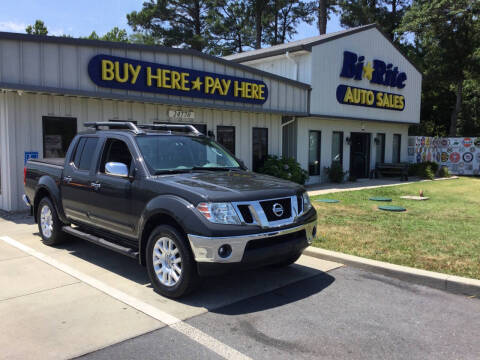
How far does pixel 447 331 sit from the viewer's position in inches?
154

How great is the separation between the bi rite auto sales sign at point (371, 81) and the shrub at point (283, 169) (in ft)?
14.2

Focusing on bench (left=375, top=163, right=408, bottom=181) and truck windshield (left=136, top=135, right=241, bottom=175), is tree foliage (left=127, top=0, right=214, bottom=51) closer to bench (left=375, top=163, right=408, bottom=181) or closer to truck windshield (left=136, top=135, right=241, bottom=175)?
bench (left=375, top=163, right=408, bottom=181)

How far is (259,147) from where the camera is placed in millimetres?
14992

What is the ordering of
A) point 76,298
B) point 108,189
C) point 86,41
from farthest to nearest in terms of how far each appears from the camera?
point 86,41 < point 108,189 < point 76,298

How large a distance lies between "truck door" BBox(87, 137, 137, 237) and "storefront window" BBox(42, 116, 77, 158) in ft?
16.7

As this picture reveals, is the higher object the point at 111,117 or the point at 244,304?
the point at 111,117

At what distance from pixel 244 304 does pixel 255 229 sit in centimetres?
88

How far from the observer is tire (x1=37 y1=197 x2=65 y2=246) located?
6617 mm

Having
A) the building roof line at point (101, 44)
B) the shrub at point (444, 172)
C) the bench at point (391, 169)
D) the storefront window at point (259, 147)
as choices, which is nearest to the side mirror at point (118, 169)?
the building roof line at point (101, 44)

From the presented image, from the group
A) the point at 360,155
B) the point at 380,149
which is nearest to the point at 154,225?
the point at 360,155

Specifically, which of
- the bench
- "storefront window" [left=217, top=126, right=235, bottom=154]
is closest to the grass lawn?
"storefront window" [left=217, top=126, right=235, bottom=154]

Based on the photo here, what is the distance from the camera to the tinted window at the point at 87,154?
5.93 metres

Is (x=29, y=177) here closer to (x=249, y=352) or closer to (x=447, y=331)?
(x=249, y=352)

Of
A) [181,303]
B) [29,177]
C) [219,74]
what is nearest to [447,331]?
[181,303]
